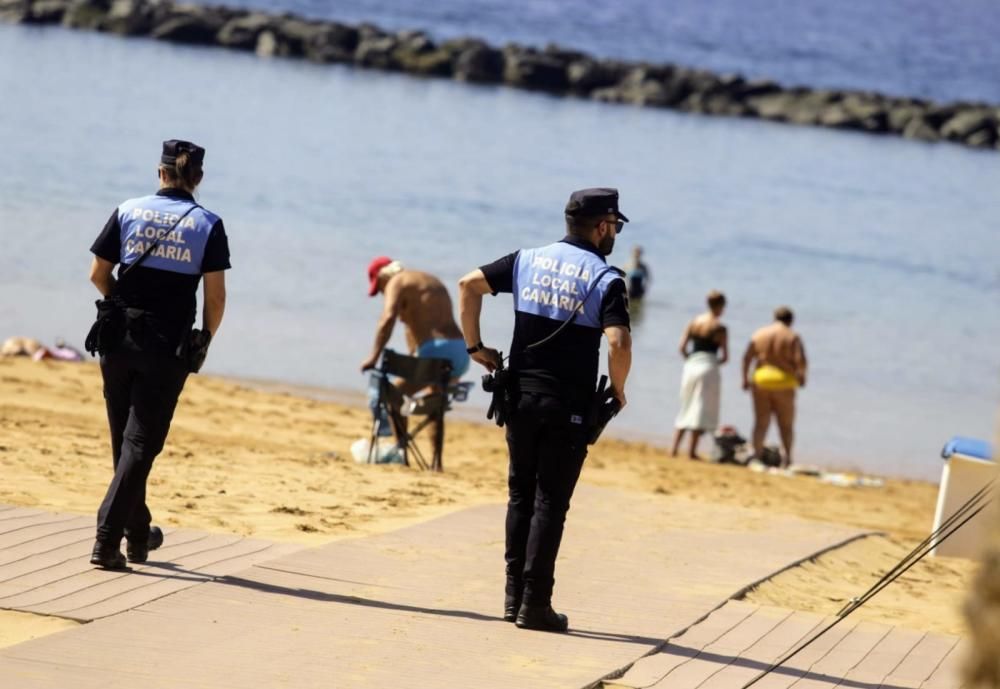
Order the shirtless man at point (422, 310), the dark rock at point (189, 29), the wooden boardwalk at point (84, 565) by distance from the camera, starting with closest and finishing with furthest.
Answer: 1. the wooden boardwalk at point (84, 565)
2. the shirtless man at point (422, 310)
3. the dark rock at point (189, 29)

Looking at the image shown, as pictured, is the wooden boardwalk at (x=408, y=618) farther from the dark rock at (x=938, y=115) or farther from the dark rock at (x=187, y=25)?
the dark rock at (x=938, y=115)

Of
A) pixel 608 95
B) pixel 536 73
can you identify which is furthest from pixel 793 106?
pixel 536 73

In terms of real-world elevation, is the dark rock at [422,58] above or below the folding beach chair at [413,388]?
above

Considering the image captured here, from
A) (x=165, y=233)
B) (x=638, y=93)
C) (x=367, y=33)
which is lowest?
(x=165, y=233)

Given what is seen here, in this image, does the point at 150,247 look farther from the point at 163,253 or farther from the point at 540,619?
the point at 540,619

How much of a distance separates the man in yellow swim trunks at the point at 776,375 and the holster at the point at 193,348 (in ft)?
29.3

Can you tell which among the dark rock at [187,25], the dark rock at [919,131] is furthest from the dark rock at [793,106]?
the dark rock at [187,25]

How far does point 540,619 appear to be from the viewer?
653 centimetres

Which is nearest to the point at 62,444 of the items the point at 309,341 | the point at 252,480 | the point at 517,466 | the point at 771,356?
the point at 252,480

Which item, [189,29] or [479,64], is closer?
[189,29]

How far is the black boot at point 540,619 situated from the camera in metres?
6.51

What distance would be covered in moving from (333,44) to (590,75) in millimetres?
9420

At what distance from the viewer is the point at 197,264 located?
6.64m

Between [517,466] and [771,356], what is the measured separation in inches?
346
